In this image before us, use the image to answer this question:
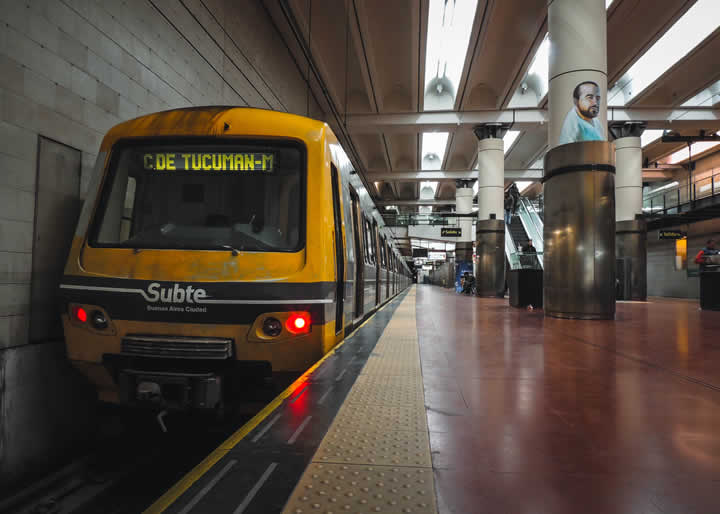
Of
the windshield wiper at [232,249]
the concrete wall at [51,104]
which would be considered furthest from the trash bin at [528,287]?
the windshield wiper at [232,249]

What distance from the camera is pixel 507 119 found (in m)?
17.1

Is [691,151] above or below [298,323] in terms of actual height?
above

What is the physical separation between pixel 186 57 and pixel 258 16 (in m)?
4.18

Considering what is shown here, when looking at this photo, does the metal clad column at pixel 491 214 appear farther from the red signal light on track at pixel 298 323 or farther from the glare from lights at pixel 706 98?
the red signal light on track at pixel 298 323

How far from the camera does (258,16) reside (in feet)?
32.1

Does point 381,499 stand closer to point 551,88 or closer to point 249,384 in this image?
point 249,384

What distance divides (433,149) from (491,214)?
7676 millimetres

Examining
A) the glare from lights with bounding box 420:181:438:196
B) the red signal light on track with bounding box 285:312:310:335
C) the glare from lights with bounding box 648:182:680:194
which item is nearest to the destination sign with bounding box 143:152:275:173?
the red signal light on track with bounding box 285:312:310:335

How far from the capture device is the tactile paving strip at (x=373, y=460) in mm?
1278

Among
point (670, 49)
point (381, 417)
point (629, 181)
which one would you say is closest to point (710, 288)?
point (629, 181)

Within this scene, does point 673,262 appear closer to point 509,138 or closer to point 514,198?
point 514,198

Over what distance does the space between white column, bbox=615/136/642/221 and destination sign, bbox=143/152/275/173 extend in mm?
16198

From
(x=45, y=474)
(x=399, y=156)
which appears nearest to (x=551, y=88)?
(x=45, y=474)

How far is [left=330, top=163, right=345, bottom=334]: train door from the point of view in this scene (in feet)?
11.8
